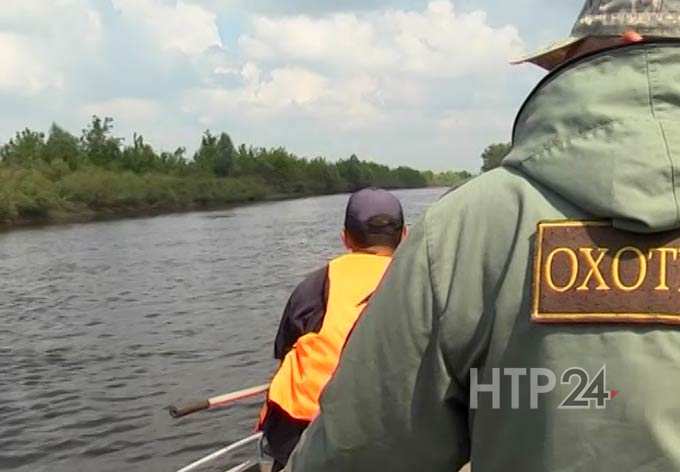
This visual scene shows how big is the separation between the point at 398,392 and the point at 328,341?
7.74 feet

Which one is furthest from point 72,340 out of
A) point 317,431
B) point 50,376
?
point 317,431

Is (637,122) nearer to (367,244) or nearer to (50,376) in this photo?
(367,244)

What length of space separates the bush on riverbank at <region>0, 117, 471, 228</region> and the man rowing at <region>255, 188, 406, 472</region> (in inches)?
2640

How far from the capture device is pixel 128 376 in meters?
16.3

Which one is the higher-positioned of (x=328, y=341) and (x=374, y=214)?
(x=374, y=214)

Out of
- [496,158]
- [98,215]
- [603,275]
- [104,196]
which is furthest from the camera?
[104,196]

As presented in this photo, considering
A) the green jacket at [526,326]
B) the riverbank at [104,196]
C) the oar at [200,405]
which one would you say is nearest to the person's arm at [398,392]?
the green jacket at [526,326]

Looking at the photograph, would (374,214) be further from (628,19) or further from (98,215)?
(98,215)

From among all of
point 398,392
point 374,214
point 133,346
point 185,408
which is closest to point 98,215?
point 133,346

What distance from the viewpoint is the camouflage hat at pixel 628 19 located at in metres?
1.34

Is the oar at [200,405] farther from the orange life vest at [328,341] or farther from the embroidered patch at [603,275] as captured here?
the embroidered patch at [603,275]

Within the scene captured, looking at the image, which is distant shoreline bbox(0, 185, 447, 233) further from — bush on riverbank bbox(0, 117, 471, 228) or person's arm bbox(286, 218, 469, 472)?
person's arm bbox(286, 218, 469, 472)

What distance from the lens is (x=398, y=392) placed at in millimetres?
1436

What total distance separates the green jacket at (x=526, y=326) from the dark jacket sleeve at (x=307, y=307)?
2394 millimetres
